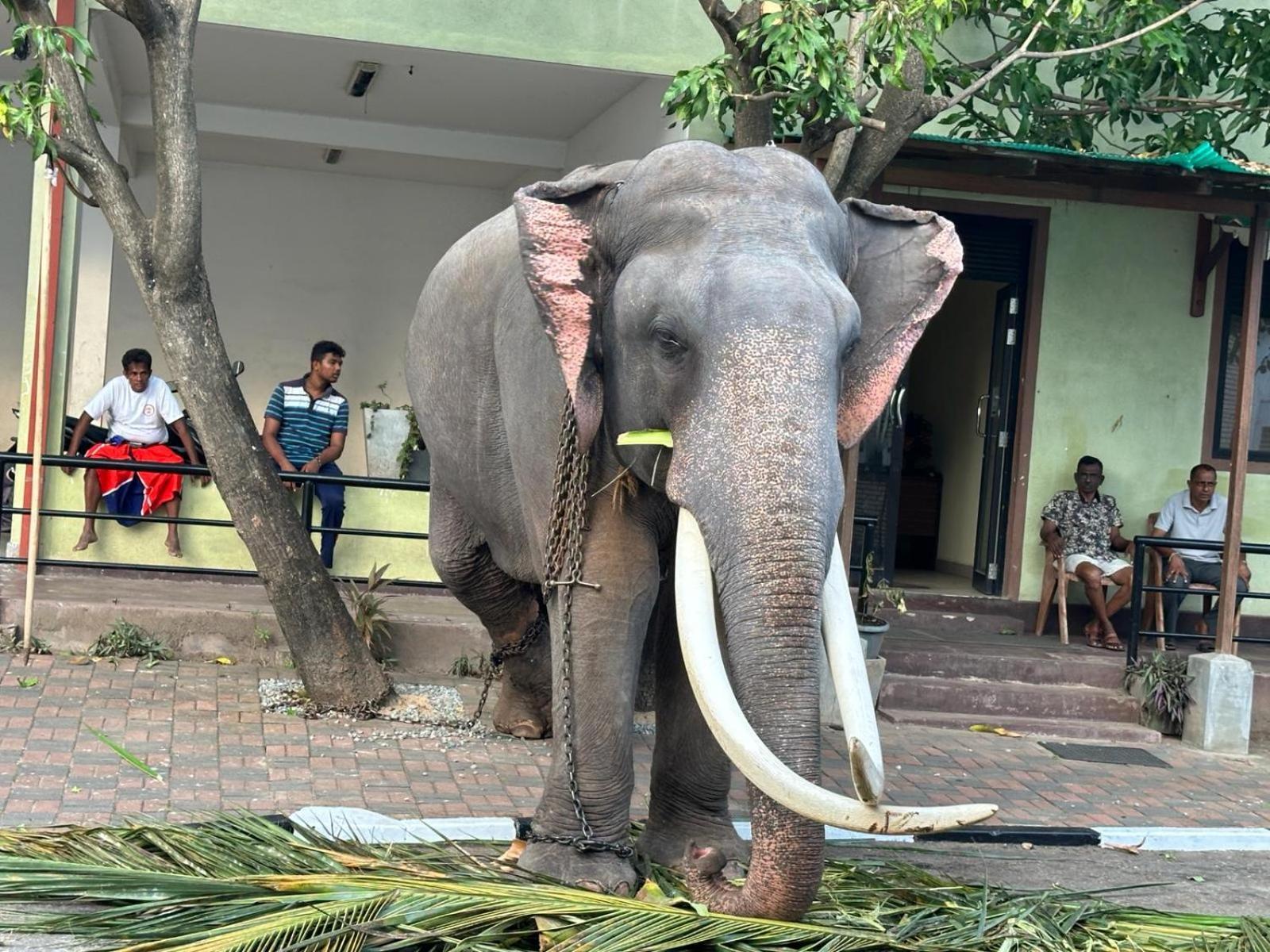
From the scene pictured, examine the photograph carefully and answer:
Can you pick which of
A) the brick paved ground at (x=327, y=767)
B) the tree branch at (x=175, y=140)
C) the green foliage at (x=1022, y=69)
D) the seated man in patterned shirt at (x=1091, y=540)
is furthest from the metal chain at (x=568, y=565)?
the seated man in patterned shirt at (x=1091, y=540)

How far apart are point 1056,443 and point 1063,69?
8.24 ft

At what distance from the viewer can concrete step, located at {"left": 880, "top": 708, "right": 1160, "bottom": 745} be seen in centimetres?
868

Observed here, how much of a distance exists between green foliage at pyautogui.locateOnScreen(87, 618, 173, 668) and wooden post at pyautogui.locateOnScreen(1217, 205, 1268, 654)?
5.98m

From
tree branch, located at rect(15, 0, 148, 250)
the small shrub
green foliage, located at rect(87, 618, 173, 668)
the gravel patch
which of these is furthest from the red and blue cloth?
tree branch, located at rect(15, 0, 148, 250)

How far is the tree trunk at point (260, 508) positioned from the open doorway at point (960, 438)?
3.73m

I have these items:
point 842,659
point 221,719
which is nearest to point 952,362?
point 221,719

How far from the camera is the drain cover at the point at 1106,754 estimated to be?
820 centimetres

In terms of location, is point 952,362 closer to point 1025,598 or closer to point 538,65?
point 1025,598

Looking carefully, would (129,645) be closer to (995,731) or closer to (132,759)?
(132,759)

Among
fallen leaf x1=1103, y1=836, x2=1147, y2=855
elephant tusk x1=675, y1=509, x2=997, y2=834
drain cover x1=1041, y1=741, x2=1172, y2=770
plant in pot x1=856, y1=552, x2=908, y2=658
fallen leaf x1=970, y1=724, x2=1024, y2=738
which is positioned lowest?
drain cover x1=1041, y1=741, x2=1172, y2=770

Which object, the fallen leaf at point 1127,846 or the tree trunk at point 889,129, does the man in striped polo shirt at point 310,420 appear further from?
the fallen leaf at point 1127,846

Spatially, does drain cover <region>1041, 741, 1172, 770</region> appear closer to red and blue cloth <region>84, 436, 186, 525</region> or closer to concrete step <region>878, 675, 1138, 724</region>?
concrete step <region>878, 675, 1138, 724</region>

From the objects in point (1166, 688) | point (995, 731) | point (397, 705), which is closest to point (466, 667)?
point (397, 705)

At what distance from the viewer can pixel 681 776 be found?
4.88 metres
